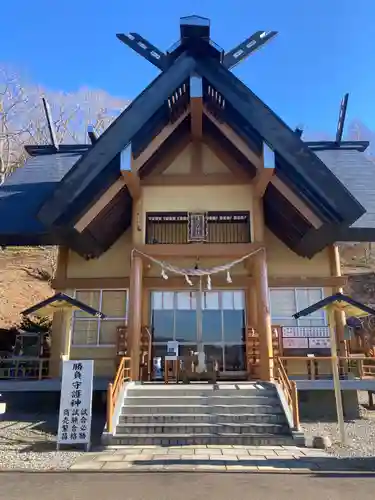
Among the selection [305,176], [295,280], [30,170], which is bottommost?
[295,280]

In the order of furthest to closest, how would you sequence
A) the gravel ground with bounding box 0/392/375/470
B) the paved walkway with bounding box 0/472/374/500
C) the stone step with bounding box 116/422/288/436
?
the stone step with bounding box 116/422/288/436
the gravel ground with bounding box 0/392/375/470
the paved walkway with bounding box 0/472/374/500

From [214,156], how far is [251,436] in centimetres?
794

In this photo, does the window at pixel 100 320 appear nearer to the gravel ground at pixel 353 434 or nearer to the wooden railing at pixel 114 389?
the wooden railing at pixel 114 389

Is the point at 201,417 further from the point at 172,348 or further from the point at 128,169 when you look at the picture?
the point at 128,169

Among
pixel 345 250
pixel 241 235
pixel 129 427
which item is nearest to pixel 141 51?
pixel 241 235

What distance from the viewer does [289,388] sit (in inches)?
328

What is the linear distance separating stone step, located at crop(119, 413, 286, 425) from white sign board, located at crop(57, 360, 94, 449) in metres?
0.85

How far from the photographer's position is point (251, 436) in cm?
734

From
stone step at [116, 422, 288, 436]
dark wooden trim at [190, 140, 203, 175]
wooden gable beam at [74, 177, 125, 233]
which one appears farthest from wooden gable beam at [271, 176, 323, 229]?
stone step at [116, 422, 288, 436]

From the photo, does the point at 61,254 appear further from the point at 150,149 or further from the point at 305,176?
the point at 305,176

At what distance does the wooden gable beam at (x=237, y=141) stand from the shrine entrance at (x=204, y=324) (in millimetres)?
A: 4065

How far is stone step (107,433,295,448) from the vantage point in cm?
723

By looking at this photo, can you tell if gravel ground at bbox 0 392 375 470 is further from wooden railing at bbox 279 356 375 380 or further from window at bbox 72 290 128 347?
window at bbox 72 290 128 347

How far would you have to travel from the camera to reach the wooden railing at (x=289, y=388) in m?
7.54
